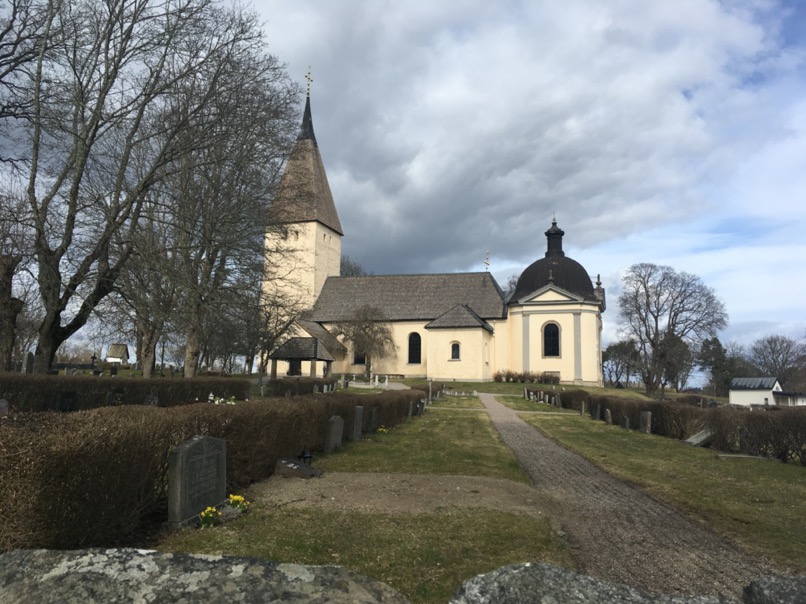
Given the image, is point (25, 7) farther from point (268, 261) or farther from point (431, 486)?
point (431, 486)

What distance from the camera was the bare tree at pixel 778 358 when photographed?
73562 millimetres

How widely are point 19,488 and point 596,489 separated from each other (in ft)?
27.4

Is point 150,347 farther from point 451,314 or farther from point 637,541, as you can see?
point 451,314

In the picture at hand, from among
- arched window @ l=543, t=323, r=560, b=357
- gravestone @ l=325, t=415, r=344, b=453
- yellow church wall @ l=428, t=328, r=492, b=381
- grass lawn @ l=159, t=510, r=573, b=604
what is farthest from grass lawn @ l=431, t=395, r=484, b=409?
grass lawn @ l=159, t=510, r=573, b=604

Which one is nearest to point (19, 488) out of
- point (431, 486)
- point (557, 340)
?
point (431, 486)

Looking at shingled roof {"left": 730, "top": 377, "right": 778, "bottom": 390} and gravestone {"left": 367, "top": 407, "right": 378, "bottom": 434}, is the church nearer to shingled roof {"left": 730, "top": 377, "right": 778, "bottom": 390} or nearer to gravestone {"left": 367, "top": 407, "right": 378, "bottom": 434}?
shingled roof {"left": 730, "top": 377, "right": 778, "bottom": 390}

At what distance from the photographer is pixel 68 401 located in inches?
606

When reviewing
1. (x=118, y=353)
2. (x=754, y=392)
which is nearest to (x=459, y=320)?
(x=754, y=392)

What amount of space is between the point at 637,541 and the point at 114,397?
48.6 feet

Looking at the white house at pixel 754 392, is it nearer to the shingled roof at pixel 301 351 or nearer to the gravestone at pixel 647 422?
the gravestone at pixel 647 422

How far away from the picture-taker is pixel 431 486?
30.1 feet

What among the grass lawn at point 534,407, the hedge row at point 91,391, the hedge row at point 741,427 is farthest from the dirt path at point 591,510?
the grass lawn at point 534,407

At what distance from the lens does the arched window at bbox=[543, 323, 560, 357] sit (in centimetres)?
5041

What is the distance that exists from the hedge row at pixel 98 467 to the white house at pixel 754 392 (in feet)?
128
